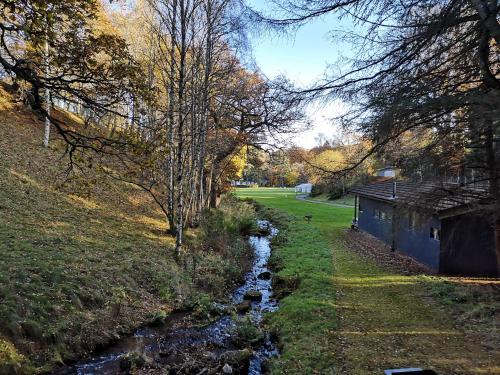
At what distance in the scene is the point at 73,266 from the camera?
28.6ft

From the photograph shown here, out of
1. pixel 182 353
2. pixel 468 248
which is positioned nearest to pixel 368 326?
pixel 182 353

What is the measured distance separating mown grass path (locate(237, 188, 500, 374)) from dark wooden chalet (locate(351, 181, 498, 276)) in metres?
1.72

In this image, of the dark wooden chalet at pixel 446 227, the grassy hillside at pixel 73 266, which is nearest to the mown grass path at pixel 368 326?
the dark wooden chalet at pixel 446 227

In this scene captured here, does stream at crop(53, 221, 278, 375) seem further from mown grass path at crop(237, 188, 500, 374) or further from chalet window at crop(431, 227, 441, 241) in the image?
chalet window at crop(431, 227, 441, 241)

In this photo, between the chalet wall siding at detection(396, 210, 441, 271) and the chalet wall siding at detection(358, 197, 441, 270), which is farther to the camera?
the chalet wall siding at detection(396, 210, 441, 271)

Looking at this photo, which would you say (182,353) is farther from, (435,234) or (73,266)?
(435,234)

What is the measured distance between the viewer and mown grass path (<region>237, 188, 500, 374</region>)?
21.9 ft

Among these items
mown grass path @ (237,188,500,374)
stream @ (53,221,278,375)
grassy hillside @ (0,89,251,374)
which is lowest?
stream @ (53,221,278,375)

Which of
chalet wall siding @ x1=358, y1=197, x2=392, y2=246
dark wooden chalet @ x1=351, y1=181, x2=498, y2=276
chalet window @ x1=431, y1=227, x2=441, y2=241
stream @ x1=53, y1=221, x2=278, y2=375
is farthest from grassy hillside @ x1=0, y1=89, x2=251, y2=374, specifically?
chalet wall siding @ x1=358, y1=197, x2=392, y2=246

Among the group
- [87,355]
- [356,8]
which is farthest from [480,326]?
[87,355]

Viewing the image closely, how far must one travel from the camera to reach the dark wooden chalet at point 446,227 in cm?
856

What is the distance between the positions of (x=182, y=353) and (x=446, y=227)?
34.0ft

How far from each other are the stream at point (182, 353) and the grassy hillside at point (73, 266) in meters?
0.41

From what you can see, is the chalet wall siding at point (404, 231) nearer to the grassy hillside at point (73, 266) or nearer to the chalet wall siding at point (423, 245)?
the chalet wall siding at point (423, 245)
